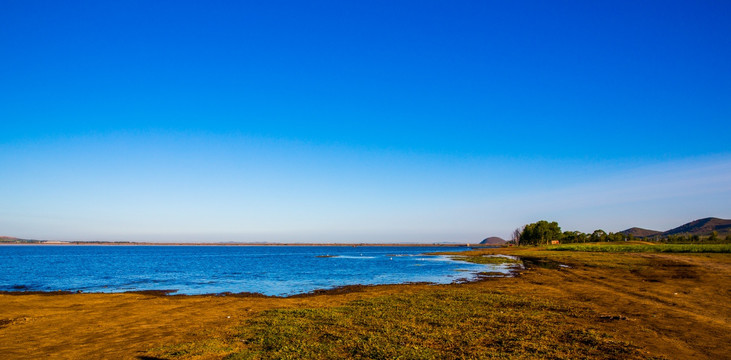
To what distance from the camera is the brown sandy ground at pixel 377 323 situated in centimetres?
1398

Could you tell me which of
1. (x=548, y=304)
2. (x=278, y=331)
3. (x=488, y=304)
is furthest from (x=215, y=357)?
(x=548, y=304)

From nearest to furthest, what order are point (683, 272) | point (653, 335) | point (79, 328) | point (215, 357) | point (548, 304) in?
point (215, 357) < point (653, 335) < point (79, 328) < point (548, 304) < point (683, 272)

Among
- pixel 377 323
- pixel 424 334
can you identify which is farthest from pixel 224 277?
pixel 424 334

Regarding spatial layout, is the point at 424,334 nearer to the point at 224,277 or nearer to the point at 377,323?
the point at 377,323

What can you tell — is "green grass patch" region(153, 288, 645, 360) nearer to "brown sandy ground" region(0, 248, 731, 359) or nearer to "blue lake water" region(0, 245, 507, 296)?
"brown sandy ground" region(0, 248, 731, 359)

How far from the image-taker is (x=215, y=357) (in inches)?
530

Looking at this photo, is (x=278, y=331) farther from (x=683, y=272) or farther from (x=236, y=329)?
(x=683, y=272)

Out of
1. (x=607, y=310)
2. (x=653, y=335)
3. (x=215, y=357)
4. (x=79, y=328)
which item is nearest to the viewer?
(x=215, y=357)

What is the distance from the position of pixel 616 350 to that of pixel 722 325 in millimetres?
8701

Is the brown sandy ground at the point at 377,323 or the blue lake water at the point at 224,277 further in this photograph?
the blue lake water at the point at 224,277

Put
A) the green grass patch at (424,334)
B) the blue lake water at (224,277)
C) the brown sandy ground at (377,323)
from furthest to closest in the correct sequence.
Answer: the blue lake water at (224,277), the brown sandy ground at (377,323), the green grass patch at (424,334)

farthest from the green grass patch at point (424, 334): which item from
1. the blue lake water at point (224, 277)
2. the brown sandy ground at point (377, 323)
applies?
the blue lake water at point (224, 277)

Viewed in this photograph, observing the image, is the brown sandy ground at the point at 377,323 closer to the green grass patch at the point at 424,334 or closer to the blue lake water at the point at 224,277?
the green grass patch at the point at 424,334

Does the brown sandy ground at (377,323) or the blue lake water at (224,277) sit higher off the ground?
the brown sandy ground at (377,323)
